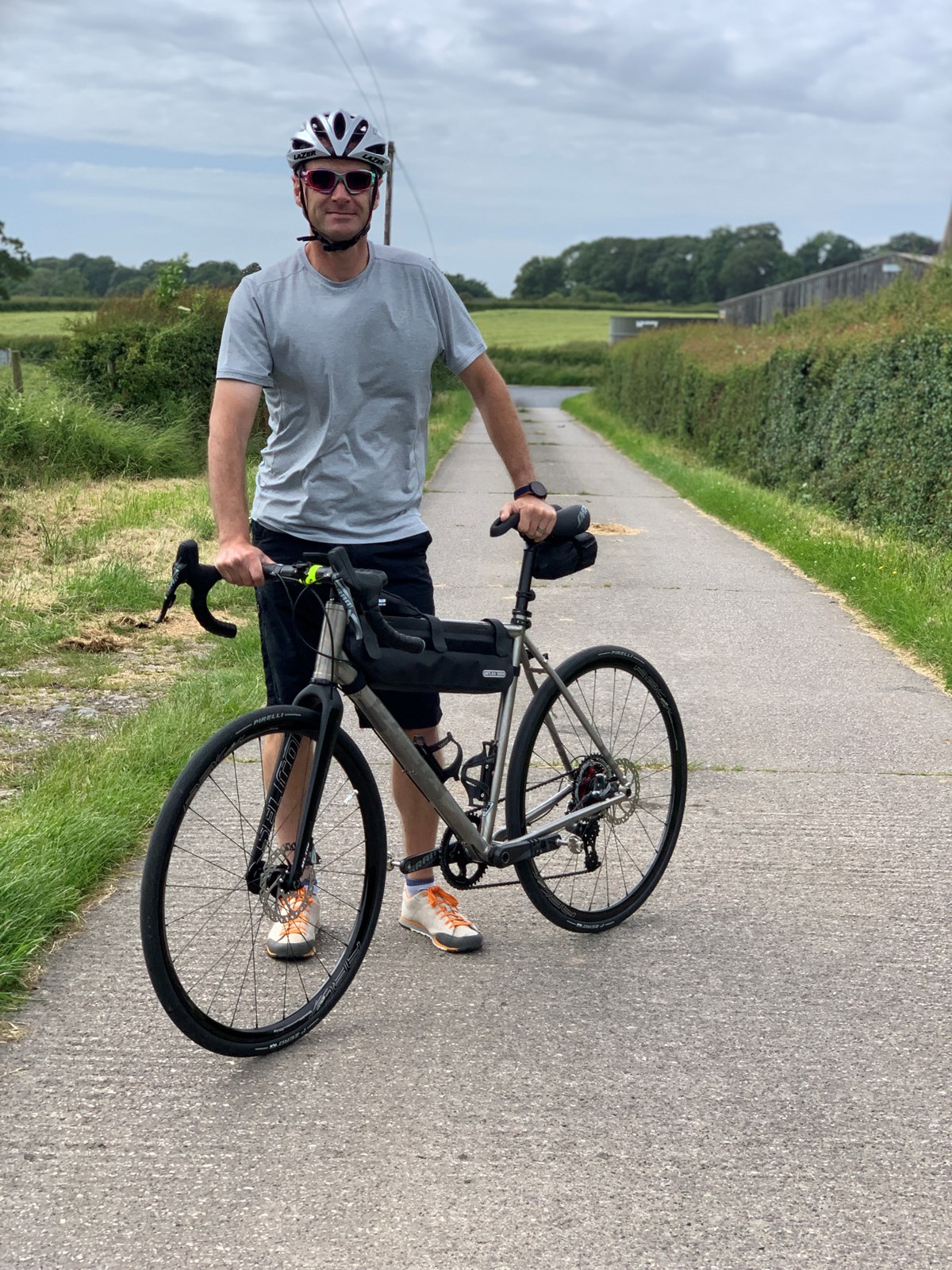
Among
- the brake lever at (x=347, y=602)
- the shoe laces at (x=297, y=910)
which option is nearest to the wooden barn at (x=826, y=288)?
the shoe laces at (x=297, y=910)

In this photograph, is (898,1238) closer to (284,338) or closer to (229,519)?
(229,519)

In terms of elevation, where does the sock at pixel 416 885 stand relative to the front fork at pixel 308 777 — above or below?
below

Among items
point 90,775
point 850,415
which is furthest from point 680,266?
point 90,775

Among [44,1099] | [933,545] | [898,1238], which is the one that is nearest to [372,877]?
[44,1099]

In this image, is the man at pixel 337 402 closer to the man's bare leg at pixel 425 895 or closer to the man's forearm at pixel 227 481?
the man's forearm at pixel 227 481

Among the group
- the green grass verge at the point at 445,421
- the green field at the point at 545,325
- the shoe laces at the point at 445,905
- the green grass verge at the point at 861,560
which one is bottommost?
the green field at the point at 545,325

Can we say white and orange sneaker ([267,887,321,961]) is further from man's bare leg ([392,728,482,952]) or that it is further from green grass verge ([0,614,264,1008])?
green grass verge ([0,614,264,1008])

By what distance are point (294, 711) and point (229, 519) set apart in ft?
1.61

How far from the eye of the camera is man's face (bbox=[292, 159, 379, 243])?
341 cm

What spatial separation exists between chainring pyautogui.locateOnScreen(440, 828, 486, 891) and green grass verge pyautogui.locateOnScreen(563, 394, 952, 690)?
4511 mm

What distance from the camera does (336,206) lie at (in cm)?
341

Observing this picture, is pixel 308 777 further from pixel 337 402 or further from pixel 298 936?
pixel 337 402

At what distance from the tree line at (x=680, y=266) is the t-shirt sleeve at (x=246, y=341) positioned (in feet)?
380

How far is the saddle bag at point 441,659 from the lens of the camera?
334cm
